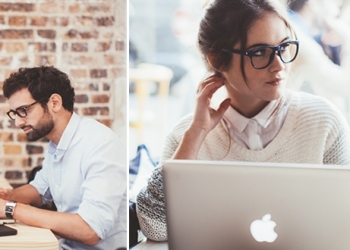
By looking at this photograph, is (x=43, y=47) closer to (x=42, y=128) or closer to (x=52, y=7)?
(x=52, y=7)

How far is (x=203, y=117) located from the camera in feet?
7.50

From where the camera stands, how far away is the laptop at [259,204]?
1.45 metres

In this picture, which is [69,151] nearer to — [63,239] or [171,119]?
[63,239]

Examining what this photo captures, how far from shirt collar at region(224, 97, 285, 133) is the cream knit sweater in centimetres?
6

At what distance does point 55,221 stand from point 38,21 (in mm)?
751

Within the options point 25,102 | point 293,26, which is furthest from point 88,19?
point 293,26

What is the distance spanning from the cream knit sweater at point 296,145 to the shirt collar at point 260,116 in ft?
0.18

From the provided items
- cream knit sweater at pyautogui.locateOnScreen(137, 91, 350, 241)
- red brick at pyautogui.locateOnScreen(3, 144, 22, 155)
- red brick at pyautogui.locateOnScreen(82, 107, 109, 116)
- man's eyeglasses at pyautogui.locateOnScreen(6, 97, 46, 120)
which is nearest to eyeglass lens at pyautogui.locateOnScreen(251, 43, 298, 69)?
cream knit sweater at pyautogui.locateOnScreen(137, 91, 350, 241)

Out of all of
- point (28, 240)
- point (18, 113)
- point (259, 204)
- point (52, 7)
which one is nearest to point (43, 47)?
point (52, 7)

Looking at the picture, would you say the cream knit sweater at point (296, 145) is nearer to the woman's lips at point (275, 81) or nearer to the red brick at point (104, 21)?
the woman's lips at point (275, 81)

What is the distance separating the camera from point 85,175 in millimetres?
2066

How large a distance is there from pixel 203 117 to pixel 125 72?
0.38m

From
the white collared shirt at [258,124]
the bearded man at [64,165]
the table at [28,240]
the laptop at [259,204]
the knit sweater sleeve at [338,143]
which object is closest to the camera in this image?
the laptop at [259,204]

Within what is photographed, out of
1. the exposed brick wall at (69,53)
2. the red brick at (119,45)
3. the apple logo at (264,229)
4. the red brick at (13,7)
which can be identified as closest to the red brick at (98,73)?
the exposed brick wall at (69,53)
